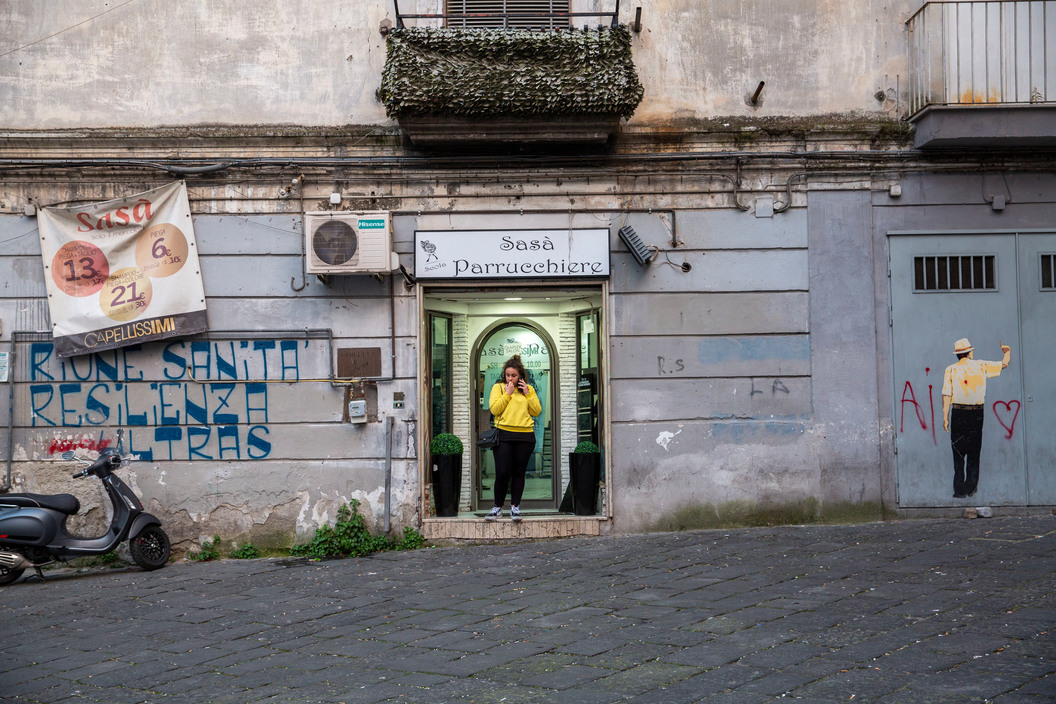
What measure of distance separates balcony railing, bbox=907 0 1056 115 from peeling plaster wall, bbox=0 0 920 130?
14.9 inches

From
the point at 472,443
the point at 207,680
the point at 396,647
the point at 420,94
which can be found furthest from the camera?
the point at 472,443

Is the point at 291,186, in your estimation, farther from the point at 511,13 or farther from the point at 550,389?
the point at 550,389

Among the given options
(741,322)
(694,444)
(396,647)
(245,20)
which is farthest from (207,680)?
(245,20)

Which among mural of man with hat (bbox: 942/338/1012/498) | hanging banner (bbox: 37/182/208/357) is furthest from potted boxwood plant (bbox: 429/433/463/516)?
mural of man with hat (bbox: 942/338/1012/498)

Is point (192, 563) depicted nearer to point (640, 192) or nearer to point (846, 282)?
point (640, 192)

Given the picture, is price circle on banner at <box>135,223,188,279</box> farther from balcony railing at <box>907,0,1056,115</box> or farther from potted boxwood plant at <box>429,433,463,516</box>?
balcony railing at <box>907,0,1056,115</box>

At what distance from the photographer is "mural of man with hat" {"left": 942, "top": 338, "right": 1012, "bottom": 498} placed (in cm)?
950

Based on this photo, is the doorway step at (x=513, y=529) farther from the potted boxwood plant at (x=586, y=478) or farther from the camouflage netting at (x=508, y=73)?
the camouflage netting at (x=508, y=73)

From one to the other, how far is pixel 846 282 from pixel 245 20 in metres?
6.65

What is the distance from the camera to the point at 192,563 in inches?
361

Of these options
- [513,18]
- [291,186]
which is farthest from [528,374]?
[513,18]

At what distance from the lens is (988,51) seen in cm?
936

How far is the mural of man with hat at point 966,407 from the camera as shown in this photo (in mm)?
9500

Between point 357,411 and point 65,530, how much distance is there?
2.83m
